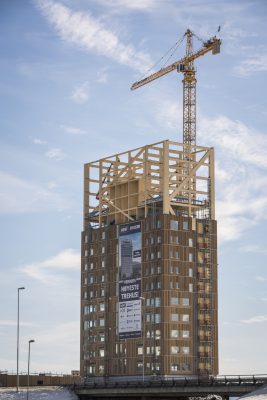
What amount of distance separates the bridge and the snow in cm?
247

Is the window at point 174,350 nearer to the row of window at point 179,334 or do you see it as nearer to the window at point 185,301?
the row of window at point 179,334

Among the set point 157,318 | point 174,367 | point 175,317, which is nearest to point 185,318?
point 175,317

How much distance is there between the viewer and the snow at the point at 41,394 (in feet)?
531

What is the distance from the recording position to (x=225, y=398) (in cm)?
15350

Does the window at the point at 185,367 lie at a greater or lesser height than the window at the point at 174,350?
lesser

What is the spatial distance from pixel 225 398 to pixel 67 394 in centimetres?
3121

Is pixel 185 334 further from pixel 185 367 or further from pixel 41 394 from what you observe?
pixel 41 394

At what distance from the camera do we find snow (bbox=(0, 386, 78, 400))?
531 ft

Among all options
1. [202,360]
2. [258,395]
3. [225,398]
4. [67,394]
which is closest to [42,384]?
[67,394]

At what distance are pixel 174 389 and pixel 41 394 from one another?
84.0 ft

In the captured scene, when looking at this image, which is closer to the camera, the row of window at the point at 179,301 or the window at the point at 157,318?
the window at the point at 157,318

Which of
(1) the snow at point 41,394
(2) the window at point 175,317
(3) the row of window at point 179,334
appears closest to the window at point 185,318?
(2) the window at point 175,317

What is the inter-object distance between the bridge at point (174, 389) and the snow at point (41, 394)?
2.47 meters

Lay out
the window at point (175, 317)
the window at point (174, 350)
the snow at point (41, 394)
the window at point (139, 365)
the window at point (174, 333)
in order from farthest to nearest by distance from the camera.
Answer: the window at point (139, 365), the window at point (175, 317), the window at point (174, 333), the window at point (174, 350), the snow at point (41, 394)
